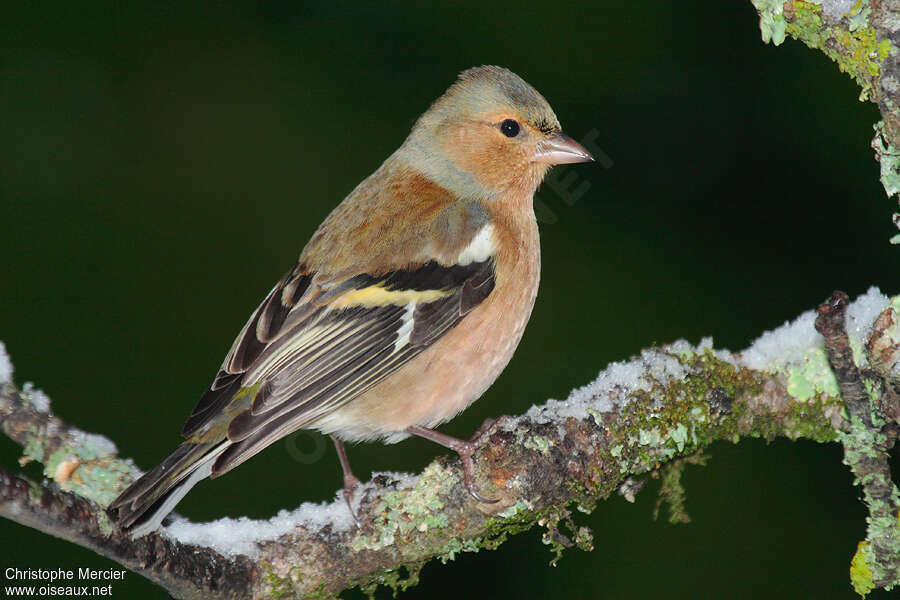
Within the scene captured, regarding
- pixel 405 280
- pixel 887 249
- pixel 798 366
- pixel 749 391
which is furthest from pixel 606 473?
pixel 887 249

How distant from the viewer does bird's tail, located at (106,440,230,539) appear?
2393mm

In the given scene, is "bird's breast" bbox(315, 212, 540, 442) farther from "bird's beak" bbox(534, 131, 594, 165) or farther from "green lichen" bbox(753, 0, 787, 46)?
"green lichen" bbox(753, 0, 787, 46)

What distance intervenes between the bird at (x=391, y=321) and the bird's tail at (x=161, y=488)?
1 centimetres

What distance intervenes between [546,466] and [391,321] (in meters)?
0.90

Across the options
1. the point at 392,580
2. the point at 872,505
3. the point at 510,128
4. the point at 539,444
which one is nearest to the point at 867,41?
the point at 872,505

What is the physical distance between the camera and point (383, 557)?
290 centimetres

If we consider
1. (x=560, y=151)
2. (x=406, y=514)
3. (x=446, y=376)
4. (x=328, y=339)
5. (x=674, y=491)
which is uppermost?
(x=560, y=151)

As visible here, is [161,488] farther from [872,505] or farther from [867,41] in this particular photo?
[867,41]

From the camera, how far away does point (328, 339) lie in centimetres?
340

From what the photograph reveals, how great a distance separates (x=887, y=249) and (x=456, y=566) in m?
3.10

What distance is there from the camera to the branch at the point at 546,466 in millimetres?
2486

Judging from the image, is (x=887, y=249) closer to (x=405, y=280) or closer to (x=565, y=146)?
(x=565, y=146)

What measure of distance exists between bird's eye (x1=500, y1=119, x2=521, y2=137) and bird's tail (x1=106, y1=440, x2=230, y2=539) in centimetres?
199

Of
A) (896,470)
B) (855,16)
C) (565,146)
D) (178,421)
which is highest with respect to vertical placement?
(565,146)
